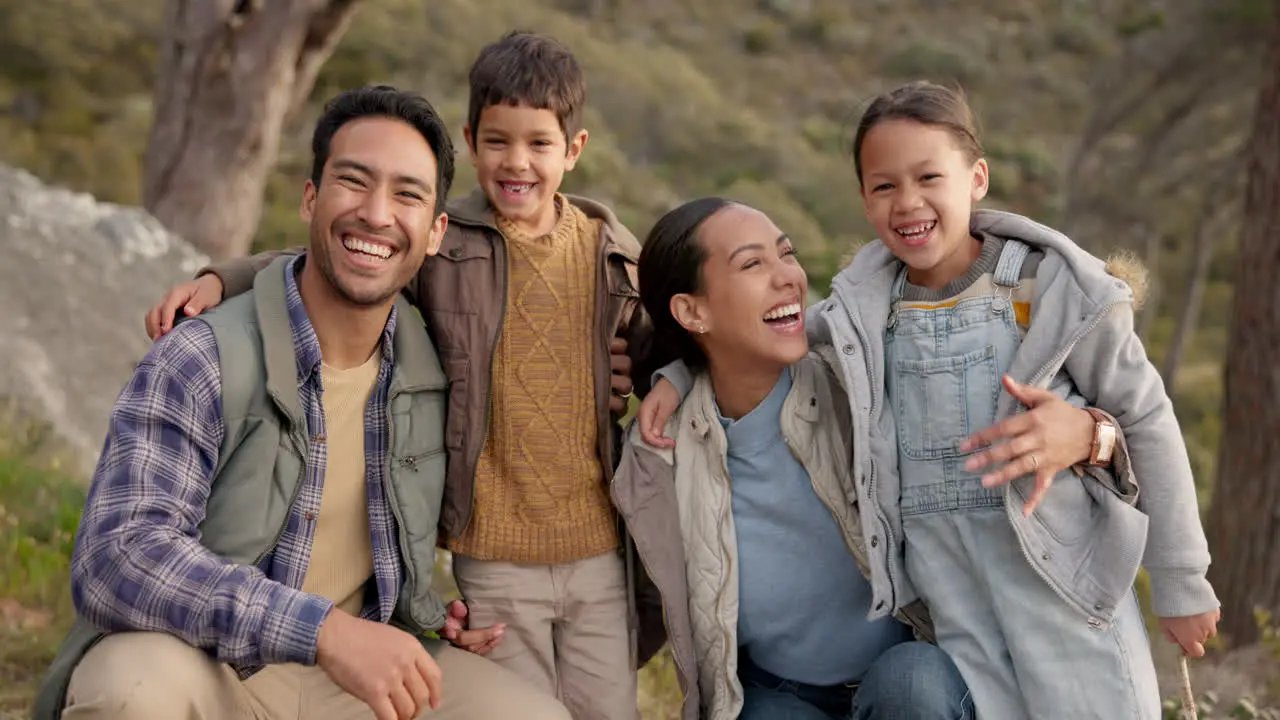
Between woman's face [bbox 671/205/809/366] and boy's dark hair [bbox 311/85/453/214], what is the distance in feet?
2.50

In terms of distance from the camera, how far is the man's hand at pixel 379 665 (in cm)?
241

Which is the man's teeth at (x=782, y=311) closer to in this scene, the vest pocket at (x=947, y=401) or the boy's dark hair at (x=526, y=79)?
the vest pocket at (x=947, y=401)

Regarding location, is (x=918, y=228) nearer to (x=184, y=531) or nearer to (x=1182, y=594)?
(x=1182, y=594)

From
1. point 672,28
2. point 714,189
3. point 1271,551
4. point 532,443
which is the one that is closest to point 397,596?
point 532,443

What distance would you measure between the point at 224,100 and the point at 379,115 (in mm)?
3688

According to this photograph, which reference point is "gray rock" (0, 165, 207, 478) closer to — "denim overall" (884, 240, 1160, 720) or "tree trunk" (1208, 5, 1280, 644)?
"denim overall" (884, 240, 1160, 720)

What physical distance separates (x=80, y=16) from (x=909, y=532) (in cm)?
1436

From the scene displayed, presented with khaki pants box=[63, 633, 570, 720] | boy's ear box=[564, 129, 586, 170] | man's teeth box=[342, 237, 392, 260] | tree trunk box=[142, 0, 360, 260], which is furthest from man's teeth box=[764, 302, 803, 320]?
tree trunk box=[142, 0, 360, 260]

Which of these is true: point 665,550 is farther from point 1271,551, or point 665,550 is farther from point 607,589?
point 1271,551

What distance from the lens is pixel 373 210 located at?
9.68 ft

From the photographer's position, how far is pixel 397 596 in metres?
3.05

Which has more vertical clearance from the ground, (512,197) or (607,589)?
(512,197)

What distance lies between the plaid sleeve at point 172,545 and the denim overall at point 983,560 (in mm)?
1438

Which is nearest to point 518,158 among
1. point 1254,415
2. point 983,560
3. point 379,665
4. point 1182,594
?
point 379,665
